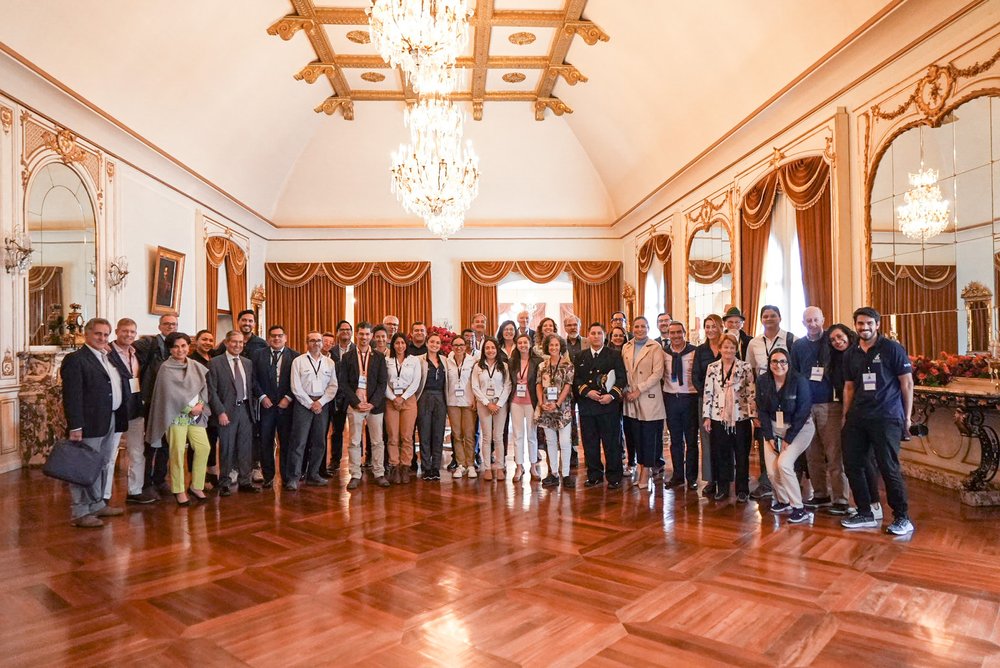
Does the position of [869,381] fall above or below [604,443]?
above

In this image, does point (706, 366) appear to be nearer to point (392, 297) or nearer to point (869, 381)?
point (869, 381)

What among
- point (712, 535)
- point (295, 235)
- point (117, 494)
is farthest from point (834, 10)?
point (295, 235)

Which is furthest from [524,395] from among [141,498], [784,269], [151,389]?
[784,269]

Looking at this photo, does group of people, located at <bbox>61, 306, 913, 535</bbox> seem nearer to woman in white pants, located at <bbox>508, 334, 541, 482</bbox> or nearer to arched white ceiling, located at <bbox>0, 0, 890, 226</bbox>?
woman in white pants, located at <bbox>508, 334, 541, 482</bbox>

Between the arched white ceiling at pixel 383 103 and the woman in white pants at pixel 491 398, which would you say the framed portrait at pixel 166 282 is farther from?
the woman in white pants at pixel 491 398

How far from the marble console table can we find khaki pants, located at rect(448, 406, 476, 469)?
366cm

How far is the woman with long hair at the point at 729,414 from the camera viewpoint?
483 centimetres

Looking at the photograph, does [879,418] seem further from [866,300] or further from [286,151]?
[286,151]

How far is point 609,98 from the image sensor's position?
10.3 metres

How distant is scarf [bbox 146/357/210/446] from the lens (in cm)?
492

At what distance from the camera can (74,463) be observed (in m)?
4.21

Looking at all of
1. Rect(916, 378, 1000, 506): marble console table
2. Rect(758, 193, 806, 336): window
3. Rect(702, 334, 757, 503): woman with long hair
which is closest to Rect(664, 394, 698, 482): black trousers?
Rect(702, 334, 757, 503): woman with long hair

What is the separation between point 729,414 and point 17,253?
265 inches

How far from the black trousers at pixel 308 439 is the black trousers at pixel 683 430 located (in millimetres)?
3154
